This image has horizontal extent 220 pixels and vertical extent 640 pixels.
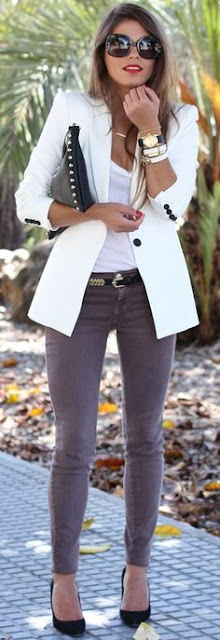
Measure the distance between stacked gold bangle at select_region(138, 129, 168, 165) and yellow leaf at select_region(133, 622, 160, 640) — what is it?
142cm

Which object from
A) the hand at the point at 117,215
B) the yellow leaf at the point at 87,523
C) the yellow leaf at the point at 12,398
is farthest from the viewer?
the yellow leaf at the point at 12,398

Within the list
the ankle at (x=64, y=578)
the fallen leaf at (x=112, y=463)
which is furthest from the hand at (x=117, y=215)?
the fallen leaf at (x=112, y=463)

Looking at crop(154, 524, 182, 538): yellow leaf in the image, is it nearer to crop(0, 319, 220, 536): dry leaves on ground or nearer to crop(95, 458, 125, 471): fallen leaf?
crop(0, 319, 220, 536): dry leaves on ground

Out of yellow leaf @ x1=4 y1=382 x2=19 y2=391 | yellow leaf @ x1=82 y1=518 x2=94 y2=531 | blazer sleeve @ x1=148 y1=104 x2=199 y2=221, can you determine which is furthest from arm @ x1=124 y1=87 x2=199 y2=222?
yellow leaf @ x1=4 y1=382 x2=19 y2=391

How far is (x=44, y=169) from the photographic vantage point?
3814mm

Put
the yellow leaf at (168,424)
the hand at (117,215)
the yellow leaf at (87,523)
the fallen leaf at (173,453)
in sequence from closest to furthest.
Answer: the hand at (117,215)
the yellow leaf at (87,523)
the fallen leaf at (173,453)
the yellow leaf at (168,424)

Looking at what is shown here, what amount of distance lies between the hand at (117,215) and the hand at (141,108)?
24 centimetres

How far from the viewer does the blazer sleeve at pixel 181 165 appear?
3721 millimetres

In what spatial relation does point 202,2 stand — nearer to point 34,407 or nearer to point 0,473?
point 34,407

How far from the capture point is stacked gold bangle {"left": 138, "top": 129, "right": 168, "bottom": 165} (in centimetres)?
367

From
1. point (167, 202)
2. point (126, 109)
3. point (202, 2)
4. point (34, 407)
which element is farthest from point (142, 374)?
point (202, 2)

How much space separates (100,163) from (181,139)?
257 mm

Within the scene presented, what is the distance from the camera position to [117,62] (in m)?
3.73

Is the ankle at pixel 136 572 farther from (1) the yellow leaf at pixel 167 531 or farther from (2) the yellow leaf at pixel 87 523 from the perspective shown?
(2) the yellow leaf at pixel 87 523
